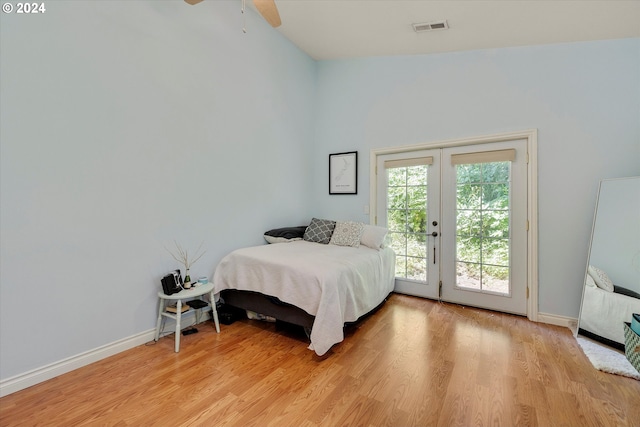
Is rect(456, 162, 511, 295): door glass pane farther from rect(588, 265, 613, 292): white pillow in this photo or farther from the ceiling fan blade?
the ceiling fan blade

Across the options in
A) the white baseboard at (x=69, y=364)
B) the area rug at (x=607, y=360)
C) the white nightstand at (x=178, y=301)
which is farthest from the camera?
the white nightstand at (x=178, y=301)

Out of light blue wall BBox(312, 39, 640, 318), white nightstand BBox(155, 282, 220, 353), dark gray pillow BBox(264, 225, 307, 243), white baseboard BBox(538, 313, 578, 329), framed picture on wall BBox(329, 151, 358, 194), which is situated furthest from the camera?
framed picture on wall BBox(329, 151, 358, 194)

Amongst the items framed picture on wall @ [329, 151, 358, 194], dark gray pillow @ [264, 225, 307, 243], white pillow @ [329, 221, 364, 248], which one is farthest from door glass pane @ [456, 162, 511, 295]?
dark gray pillow @ [264, 225, 307, 243]

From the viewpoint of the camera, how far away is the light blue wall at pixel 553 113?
2.53 m

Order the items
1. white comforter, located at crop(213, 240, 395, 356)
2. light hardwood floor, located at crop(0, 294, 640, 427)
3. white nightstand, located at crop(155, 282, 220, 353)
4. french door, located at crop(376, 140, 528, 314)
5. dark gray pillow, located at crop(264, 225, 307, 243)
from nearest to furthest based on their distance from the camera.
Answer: light hardwood floor, located at crop(0, 294, 640, 427) < white comforter, located at crop(213, 240, 395, 356) < white nightstand, located at crop(155, 282, 220, 353) < french door, located at crop(376, 140, 528, 314) < dark gray pillow, located at crop(264, 225, 307, 243)

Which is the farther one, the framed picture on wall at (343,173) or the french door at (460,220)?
the framed picture on wall at (343,173)

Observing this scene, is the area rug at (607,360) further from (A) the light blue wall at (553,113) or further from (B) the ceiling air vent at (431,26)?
(B) the ceiling air vent at (431,26)

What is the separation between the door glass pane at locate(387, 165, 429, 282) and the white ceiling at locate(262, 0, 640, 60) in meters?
1.45

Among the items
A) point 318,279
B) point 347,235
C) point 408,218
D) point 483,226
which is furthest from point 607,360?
point 347,235

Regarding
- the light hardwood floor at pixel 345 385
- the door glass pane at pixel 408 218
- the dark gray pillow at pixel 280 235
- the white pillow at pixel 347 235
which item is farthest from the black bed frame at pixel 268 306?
the door glass pane at pixel 408 218

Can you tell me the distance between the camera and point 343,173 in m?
4.12

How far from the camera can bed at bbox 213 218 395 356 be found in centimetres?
218

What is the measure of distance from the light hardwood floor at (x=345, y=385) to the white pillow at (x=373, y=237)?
1048 millimetres

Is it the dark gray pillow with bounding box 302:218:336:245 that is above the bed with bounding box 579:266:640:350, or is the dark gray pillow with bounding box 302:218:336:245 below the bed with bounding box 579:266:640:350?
above
